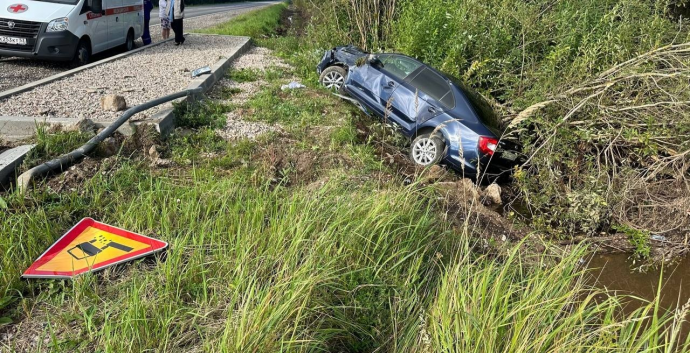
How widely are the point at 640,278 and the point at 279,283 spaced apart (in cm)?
531

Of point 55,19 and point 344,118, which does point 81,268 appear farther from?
point 55,19

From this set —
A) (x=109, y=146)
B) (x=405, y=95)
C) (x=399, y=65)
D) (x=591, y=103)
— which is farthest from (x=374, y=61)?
(x=109, y=146)

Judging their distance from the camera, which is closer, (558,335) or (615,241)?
(558,335)

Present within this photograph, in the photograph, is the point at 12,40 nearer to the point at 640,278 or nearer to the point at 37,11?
the point at 37,11

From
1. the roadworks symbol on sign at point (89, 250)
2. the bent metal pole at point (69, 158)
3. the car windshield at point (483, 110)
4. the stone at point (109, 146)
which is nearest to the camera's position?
the roadworks symbol on sign at point (89, 250)

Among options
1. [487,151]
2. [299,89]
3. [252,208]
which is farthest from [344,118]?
[252,208]

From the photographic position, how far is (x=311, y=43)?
1388cm

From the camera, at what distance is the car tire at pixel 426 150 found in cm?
738

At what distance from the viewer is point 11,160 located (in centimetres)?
437

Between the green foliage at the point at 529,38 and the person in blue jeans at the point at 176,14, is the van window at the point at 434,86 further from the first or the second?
the person in blue jeans at the point at 176,14

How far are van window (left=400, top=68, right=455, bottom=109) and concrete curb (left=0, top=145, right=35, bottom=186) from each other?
5839mm

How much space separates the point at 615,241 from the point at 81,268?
6.74 metres

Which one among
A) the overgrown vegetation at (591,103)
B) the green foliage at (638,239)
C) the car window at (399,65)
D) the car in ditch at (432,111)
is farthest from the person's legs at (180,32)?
the green foliage at (638,239)

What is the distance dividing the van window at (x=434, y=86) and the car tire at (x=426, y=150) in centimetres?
65
